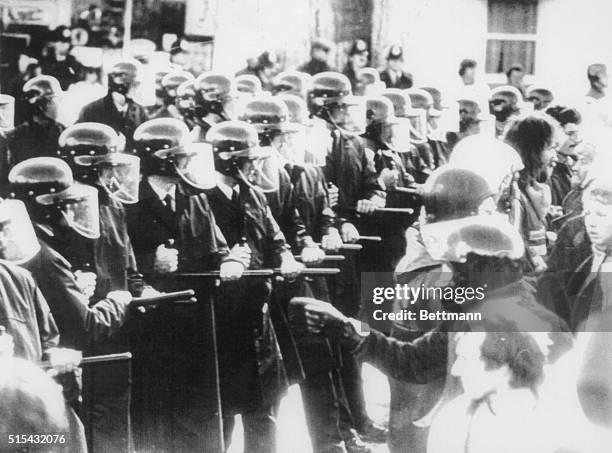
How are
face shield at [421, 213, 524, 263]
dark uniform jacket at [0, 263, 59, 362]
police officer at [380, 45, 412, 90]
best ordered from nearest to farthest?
dark uniform jacket at [0, 263, 59, 362]
face shield at [421, 213, 524, 263]
police officer at [380, 45, 412, 90]

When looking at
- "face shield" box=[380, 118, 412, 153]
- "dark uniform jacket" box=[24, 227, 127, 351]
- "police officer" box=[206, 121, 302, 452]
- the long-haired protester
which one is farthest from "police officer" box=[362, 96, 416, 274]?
"dark uniform jacket" box=[24, 227, 127, 351]

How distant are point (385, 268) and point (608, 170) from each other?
3.31ft

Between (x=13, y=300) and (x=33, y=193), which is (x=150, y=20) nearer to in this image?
(x=33, y=193)

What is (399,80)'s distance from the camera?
3.22m

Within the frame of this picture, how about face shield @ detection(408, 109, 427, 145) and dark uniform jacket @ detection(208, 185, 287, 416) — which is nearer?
dark uniform jacket @ detection(208, 185, 287, 416)

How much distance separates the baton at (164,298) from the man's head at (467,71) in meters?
1.40

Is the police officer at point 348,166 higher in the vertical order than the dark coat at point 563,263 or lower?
higher

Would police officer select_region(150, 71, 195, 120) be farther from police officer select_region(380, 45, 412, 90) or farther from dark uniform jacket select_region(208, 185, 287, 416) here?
police officer select_region(380, 45, 412, 90)

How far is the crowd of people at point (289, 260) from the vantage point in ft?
10.1

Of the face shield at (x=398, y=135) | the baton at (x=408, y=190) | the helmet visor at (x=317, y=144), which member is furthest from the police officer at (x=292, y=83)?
the baton at (x=408, y=190)

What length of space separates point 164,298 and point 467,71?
1.53 meters

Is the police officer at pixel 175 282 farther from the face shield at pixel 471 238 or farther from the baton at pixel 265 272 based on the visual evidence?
the face shield at pixel 471 238

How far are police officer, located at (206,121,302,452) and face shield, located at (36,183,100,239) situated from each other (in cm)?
45

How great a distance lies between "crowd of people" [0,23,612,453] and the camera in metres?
3.09
